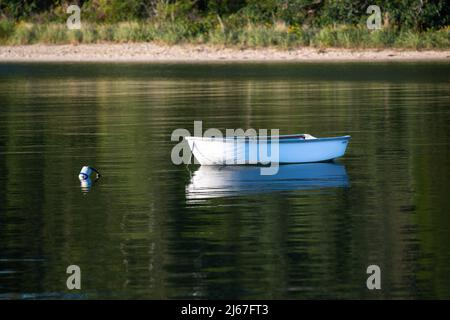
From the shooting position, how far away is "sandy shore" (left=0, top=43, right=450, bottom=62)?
85062 mm

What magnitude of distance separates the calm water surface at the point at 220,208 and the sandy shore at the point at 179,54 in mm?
31861

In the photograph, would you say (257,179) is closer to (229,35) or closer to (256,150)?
(256,150)

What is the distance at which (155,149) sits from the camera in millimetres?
37656

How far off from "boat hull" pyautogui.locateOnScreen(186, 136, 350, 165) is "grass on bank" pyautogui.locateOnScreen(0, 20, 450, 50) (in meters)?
52.6

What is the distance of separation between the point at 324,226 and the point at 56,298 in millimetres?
6359

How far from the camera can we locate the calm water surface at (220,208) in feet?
69.1

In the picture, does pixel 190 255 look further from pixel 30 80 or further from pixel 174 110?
pixel 30 80

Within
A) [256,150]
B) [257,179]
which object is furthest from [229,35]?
[257,179]

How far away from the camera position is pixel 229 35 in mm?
87500

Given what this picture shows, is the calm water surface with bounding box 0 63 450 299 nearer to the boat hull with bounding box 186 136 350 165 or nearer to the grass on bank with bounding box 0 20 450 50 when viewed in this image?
the boat hull with bounding box 186 136 350 165

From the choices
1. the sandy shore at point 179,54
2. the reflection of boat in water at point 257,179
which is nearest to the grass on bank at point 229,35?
the sandy shore at point 179,54

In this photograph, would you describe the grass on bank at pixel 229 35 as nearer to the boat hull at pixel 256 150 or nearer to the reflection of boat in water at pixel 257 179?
the reflection of boat in water at pixel 257 179

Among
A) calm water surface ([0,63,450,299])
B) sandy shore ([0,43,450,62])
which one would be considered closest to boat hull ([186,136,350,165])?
calm water surface ([0,63,450,299])
